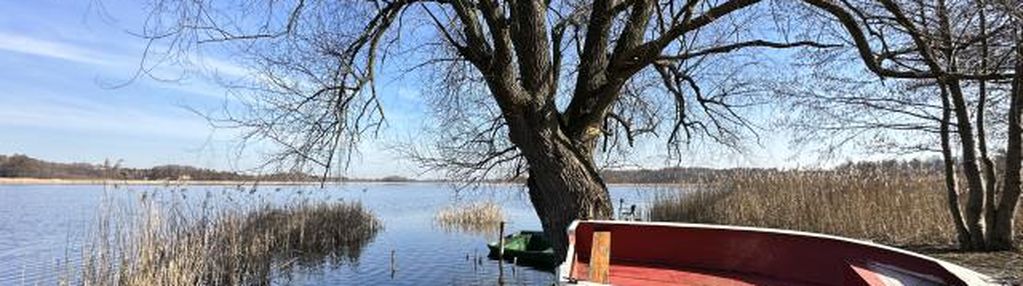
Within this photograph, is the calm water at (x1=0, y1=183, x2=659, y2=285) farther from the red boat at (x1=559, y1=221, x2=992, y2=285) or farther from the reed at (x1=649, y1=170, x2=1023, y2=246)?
the red boat at (x1=559, y1=221, x2=992, y2=285)

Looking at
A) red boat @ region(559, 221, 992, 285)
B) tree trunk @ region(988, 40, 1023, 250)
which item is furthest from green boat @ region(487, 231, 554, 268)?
red boat @ region(559, 221, 992, 285)

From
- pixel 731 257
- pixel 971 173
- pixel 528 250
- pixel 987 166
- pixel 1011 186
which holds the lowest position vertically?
pixel 528 250

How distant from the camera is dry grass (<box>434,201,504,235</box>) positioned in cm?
2600

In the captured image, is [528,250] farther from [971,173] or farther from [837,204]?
[971,173]

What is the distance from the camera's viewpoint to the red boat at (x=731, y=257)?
5910 millimetres

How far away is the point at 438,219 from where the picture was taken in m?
27.8

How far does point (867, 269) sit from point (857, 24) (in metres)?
3.00

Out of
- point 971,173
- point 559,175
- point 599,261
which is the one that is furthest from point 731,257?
point 971,173

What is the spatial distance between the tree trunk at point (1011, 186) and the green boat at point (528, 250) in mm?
7351

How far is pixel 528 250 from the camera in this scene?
16625 mm

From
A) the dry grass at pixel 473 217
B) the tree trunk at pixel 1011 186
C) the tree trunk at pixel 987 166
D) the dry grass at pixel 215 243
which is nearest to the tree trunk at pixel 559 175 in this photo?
the dry grass at pixel 215 243

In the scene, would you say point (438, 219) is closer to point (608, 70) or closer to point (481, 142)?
point (481, 142)

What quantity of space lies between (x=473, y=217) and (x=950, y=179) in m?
17.2

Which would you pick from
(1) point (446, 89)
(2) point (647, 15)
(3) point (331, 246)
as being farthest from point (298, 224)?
(2) point (647, 15)
